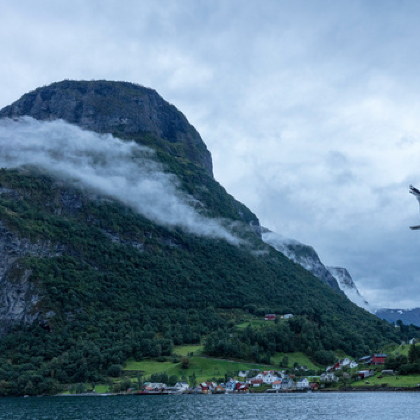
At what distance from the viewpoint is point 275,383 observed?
481 ft

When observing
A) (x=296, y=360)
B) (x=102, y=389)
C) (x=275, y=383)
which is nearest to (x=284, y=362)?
(x=296, y=360)

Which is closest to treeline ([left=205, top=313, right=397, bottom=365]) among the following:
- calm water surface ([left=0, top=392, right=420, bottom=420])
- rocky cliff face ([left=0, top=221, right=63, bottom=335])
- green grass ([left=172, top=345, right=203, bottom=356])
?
green grass ([left=172, top=345, right=203, bottom=356])

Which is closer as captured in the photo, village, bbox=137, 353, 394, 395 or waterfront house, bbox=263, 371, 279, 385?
village, bbox=137, 353, 394, 395

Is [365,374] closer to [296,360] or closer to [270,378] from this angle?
[270,378]

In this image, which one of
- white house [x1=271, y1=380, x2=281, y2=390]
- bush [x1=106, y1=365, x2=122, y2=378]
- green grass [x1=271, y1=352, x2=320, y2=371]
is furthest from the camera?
green grass [x1=271, y1=352, x2=320, y2=371]

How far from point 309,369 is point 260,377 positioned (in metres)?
25.6

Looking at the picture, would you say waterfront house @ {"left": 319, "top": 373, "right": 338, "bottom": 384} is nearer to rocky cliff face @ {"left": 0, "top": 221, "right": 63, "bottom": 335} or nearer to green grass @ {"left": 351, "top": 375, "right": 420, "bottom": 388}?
green grass @ {"left": 351, "top": 375, "right": 420, "bottom": 388}

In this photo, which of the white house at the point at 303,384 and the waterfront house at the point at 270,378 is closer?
the white house at the point at 303,384

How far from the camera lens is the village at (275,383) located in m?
139

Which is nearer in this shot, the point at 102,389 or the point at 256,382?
the point at 102,389

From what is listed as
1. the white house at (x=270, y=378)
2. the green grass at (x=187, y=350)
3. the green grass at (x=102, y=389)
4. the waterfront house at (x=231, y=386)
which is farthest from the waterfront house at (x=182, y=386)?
the green grass at (x=187, y=350)

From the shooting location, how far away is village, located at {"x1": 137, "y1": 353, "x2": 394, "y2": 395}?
138750mm

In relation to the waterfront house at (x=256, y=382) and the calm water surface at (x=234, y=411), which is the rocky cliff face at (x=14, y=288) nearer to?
the waterfront house at (x=256, y=382)

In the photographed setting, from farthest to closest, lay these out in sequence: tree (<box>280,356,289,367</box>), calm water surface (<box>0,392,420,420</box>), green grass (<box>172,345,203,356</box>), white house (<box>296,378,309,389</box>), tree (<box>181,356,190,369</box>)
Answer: green grass (<box>172,345,203,356</box>) < tree (<box>280,356,289,367</box>) < tree (<box>181,356,190,369</box>) < white house (<box>296,378,309,389</box>) < calm water surface (<box>0,392,420,420</box>)
